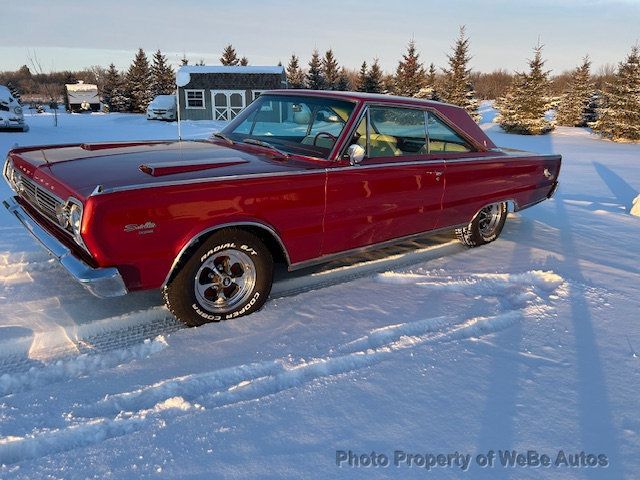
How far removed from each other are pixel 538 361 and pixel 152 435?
2322 millimetres

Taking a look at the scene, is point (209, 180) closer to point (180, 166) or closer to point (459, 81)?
point (180, 166)

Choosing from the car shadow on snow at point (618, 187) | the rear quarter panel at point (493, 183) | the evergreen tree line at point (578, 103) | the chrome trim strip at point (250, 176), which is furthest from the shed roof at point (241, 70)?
the chrome trim strip at point (250, 176)

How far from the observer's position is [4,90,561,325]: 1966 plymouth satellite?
298 cm

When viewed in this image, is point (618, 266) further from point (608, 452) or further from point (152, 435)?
point (152, 435)

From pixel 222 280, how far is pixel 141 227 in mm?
756

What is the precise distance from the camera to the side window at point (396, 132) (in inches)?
167

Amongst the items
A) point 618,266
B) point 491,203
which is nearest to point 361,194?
point 491,203

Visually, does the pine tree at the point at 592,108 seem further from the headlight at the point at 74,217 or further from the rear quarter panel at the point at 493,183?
the headlight at the point at 74,217

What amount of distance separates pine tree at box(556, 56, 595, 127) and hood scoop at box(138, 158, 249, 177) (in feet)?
122

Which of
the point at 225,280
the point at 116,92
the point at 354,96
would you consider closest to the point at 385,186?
the point at 354,96

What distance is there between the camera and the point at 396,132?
14.8 ft

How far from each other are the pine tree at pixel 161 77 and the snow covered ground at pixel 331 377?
151 ft

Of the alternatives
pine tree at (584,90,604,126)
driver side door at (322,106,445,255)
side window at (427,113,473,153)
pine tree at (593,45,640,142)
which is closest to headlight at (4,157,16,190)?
driver side door at (322,106,445,255)

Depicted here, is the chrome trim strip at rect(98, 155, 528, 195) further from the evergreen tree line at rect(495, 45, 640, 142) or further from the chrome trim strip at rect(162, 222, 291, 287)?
the evergreen tree line at rect(495, 45, 640, 142)
